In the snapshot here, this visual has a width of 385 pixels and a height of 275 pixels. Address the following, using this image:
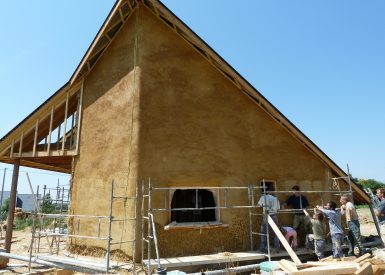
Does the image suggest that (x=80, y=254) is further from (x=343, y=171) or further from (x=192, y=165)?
(x=343, y=171)

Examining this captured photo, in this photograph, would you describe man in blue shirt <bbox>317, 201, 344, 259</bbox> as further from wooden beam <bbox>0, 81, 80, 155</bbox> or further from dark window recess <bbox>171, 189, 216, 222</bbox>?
wooden beam <bbox>0, 81, 80, 155</bbox>

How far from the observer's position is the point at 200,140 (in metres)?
10.4

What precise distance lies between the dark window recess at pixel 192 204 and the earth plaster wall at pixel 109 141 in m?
2.44

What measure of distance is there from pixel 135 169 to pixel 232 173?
3.42 metres

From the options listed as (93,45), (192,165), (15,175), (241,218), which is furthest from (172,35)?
(15,175)

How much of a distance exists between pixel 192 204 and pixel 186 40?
6.58m

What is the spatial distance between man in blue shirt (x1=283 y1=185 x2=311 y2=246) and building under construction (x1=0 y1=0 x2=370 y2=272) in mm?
315

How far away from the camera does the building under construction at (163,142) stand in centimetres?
949

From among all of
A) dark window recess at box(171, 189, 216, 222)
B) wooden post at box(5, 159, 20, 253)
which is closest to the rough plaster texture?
dark window recess at box(171, 189, 216, 222)

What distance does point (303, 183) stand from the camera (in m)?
11.9

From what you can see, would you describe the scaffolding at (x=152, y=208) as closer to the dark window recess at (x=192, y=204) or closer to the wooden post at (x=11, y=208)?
the dark window recess at (x=192, y=204)

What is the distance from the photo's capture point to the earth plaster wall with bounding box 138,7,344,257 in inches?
381

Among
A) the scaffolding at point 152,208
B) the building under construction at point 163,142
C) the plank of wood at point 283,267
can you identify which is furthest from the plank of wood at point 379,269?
the building under construction at point 163,142

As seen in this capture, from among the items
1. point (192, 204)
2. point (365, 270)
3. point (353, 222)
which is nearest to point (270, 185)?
point (353, 222)
